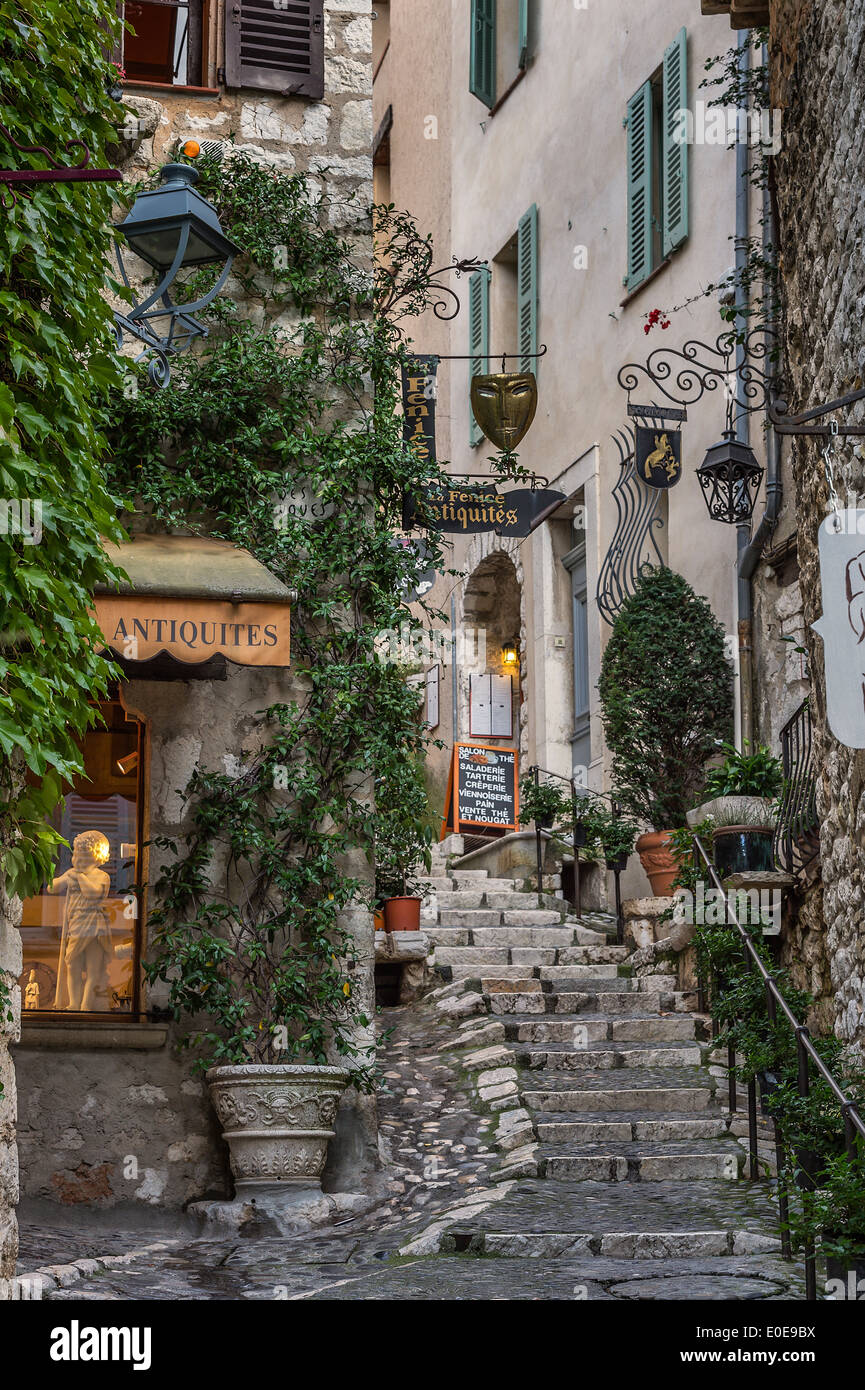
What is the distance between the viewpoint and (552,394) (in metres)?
15.9

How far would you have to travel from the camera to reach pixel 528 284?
16.7 m

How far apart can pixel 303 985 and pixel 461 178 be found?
1328 centimetres

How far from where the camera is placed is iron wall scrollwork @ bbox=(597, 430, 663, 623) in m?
13.7

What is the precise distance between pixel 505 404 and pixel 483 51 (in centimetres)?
770

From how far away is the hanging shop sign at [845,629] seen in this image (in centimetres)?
527

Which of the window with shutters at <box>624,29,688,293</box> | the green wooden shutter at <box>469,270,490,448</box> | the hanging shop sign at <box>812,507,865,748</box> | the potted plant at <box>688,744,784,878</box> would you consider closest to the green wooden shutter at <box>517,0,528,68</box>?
the green wooden shutter at <box>469,270,490,448</box>

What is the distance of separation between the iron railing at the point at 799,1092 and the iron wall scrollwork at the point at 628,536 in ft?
15.5

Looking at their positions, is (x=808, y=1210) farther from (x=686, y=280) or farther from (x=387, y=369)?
(x=686, y=280)

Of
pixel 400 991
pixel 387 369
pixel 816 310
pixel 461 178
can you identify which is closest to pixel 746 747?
pixel 400 991

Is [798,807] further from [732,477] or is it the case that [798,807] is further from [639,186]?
[639,186]

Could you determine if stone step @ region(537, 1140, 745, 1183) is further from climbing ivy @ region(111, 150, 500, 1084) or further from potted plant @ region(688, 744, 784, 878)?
potted plant @ region(688, 744, 784, 878)

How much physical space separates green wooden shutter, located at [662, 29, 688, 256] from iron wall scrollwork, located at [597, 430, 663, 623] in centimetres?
170

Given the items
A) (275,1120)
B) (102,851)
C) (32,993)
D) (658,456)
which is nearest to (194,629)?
A: (102,851)
